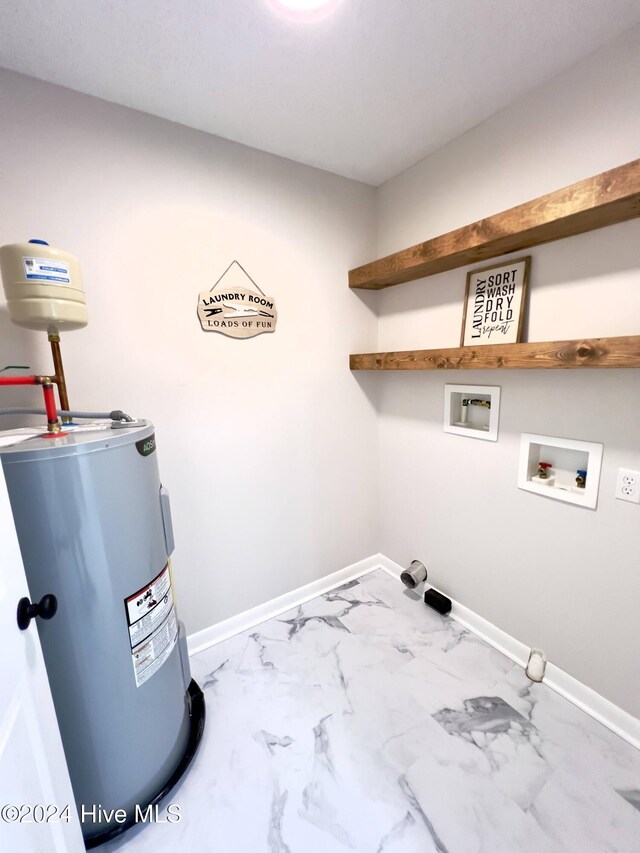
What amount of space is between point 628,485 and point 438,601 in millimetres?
1145

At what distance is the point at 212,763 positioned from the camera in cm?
130

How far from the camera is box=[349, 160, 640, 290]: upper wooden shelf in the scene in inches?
42.1

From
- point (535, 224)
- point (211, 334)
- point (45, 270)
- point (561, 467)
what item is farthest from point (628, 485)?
point (45, 270)

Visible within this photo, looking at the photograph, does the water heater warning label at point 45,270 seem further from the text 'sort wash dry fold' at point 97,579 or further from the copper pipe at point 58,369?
the copper pipe at point 58,369

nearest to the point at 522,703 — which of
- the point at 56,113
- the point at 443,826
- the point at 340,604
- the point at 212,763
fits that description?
the point at 443,826

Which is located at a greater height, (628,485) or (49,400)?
(49,400)

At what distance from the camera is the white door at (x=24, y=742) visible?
60 cm

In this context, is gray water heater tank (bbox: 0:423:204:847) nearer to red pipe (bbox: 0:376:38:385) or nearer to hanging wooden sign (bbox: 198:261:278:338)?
red pipe (bbox: 0:376:38:385)

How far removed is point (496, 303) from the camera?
5.26 ft

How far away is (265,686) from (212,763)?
1.14ft

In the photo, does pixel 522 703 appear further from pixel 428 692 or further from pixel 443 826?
pixel 443 826

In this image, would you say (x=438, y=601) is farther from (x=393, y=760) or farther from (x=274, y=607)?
(x=274, y=607)

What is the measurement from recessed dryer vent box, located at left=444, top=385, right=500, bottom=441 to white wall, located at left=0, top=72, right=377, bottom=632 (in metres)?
0.58

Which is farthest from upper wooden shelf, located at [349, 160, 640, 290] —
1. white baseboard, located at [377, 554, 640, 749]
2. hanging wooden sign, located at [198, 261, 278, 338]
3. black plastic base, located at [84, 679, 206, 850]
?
black plastic base, located at [84, 679, 206, 850]
